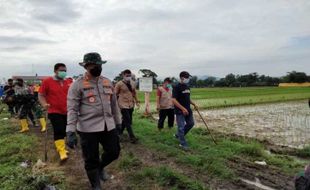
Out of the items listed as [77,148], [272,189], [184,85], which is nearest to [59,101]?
[77,148]

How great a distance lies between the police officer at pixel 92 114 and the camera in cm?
512

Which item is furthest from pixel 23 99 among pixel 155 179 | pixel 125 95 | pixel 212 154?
pixel 155 179

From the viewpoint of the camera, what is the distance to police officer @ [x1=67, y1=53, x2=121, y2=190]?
5.12 meters

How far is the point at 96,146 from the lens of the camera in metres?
5.24

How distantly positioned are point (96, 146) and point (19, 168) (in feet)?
7.79

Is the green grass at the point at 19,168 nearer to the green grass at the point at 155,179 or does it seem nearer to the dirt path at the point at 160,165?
the dirt path at the point at 160,165

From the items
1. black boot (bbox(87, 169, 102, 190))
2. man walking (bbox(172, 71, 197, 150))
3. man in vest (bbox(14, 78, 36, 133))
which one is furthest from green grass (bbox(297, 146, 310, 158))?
man in vest (bbox(14, 78, 36, 133))

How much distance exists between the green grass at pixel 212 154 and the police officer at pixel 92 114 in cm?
226

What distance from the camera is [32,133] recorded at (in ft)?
38.4

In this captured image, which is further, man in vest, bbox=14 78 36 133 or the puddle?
man in vest, bbox=14 78 36 133

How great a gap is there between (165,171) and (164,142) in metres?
3.55

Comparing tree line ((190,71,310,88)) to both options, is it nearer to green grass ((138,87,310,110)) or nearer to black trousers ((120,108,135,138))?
green grass ((138,87,310,110))

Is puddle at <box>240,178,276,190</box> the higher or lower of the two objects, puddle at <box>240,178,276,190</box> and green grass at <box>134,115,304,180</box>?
the lower

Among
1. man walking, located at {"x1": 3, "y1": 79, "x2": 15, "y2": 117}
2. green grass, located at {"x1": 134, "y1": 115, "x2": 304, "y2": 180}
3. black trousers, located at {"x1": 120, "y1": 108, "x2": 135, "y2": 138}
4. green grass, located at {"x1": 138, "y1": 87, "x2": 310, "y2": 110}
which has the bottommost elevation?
green grass, located at {"x1": 134, "y1": 115, "x2": 304, "y2": 180}
